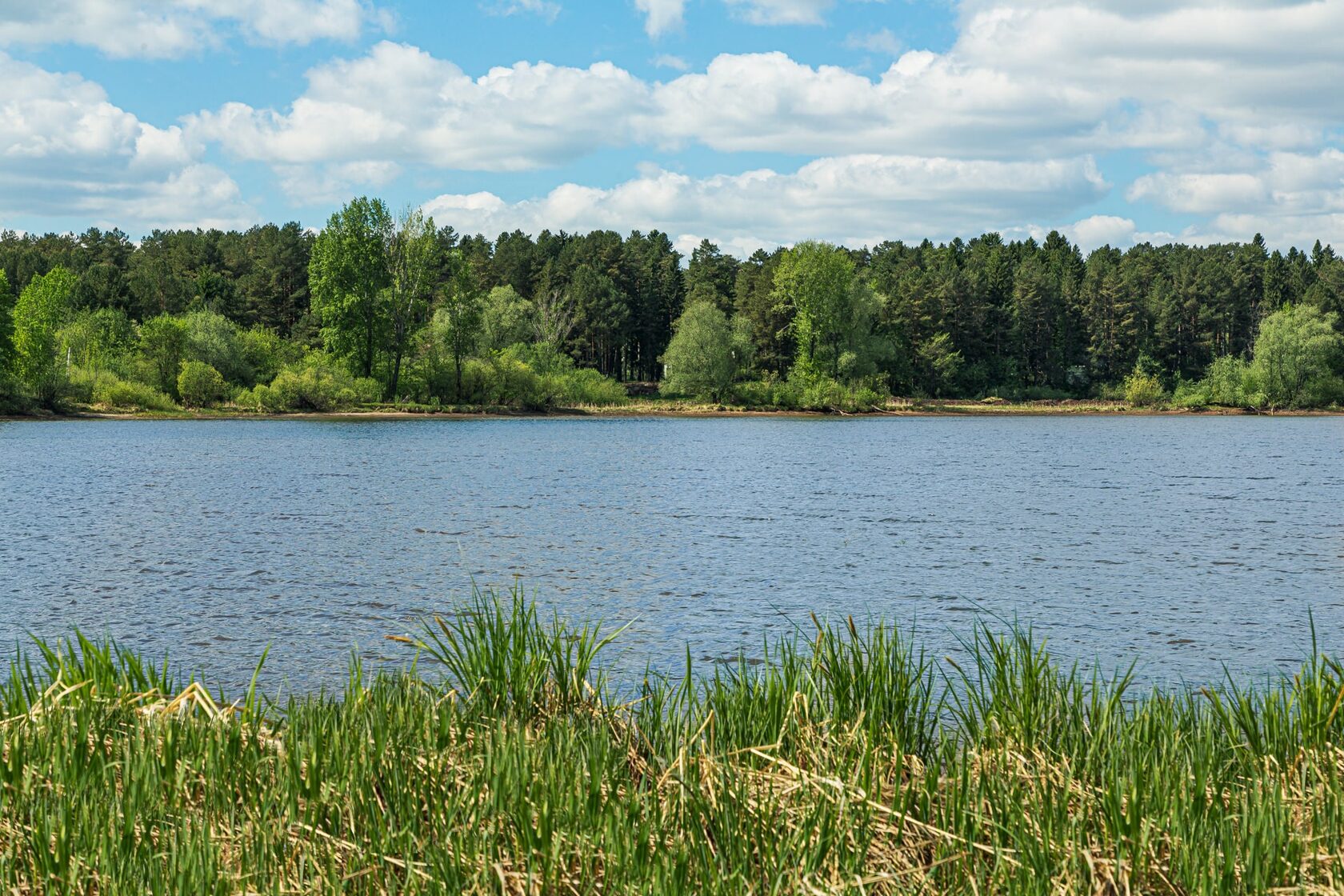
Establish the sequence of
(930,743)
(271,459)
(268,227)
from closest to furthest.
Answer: (930,743) < (271,459) < (268,227)

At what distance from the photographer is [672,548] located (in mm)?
28797

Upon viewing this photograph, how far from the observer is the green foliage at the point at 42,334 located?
9381 centimetres

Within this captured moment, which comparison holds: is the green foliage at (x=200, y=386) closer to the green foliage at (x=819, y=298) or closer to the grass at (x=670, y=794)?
the green foliage at (x=819, y=298)

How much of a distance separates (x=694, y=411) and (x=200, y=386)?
146 feet

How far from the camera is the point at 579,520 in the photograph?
3456 cm

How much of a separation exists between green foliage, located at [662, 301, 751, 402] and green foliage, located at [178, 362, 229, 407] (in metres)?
40.5

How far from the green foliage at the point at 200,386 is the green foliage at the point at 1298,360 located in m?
102

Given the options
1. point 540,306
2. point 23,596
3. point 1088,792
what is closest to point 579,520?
point 23,596

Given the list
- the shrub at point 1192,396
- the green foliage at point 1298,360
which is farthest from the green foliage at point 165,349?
the green foliage at point 1298,360

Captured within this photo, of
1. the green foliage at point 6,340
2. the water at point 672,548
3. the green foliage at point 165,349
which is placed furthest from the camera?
the green foliage at point 165,349

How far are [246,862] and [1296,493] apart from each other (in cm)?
4369

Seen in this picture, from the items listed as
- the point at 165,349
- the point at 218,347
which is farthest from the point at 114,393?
the point at 218,347

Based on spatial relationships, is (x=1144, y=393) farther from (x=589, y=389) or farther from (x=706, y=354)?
(x=589, y=389)

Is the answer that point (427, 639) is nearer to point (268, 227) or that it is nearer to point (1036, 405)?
point (1036, 405)
